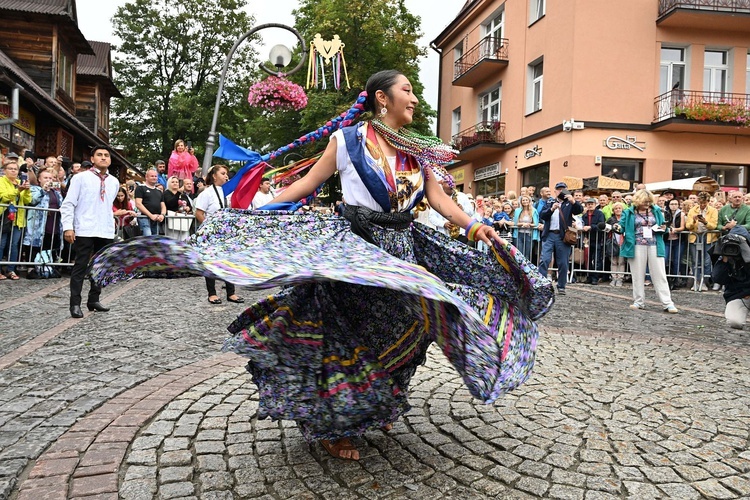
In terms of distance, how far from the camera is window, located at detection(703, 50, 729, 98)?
2186cm

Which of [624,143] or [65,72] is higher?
[65,72]

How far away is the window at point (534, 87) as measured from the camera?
23828 millimetres

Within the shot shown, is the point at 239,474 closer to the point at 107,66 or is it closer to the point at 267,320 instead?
the point at 267,320

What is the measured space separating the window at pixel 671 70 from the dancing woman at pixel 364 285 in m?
21.3

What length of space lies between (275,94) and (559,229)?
19.4 ft

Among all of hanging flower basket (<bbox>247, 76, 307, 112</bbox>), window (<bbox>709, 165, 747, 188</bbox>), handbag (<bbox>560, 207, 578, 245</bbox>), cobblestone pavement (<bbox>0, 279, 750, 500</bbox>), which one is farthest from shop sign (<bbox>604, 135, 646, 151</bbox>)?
cobblestone pavement (<bbox>0, 279, 750, 500</bbox>)

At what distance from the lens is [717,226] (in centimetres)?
1232

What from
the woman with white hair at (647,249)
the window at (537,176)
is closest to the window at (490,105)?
the window at (537,176)

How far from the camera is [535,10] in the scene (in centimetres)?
2395

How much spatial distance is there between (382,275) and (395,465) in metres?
1.15

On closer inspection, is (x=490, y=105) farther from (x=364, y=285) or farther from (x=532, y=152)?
(x=364, y=285)

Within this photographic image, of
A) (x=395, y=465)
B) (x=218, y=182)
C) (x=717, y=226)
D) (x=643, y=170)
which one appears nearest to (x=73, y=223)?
(x=218, y=182)

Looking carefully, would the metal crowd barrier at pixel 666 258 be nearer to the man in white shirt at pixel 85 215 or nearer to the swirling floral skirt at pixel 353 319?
the man in white shirt at pixel 85 215

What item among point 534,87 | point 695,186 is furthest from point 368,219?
point 534,87
